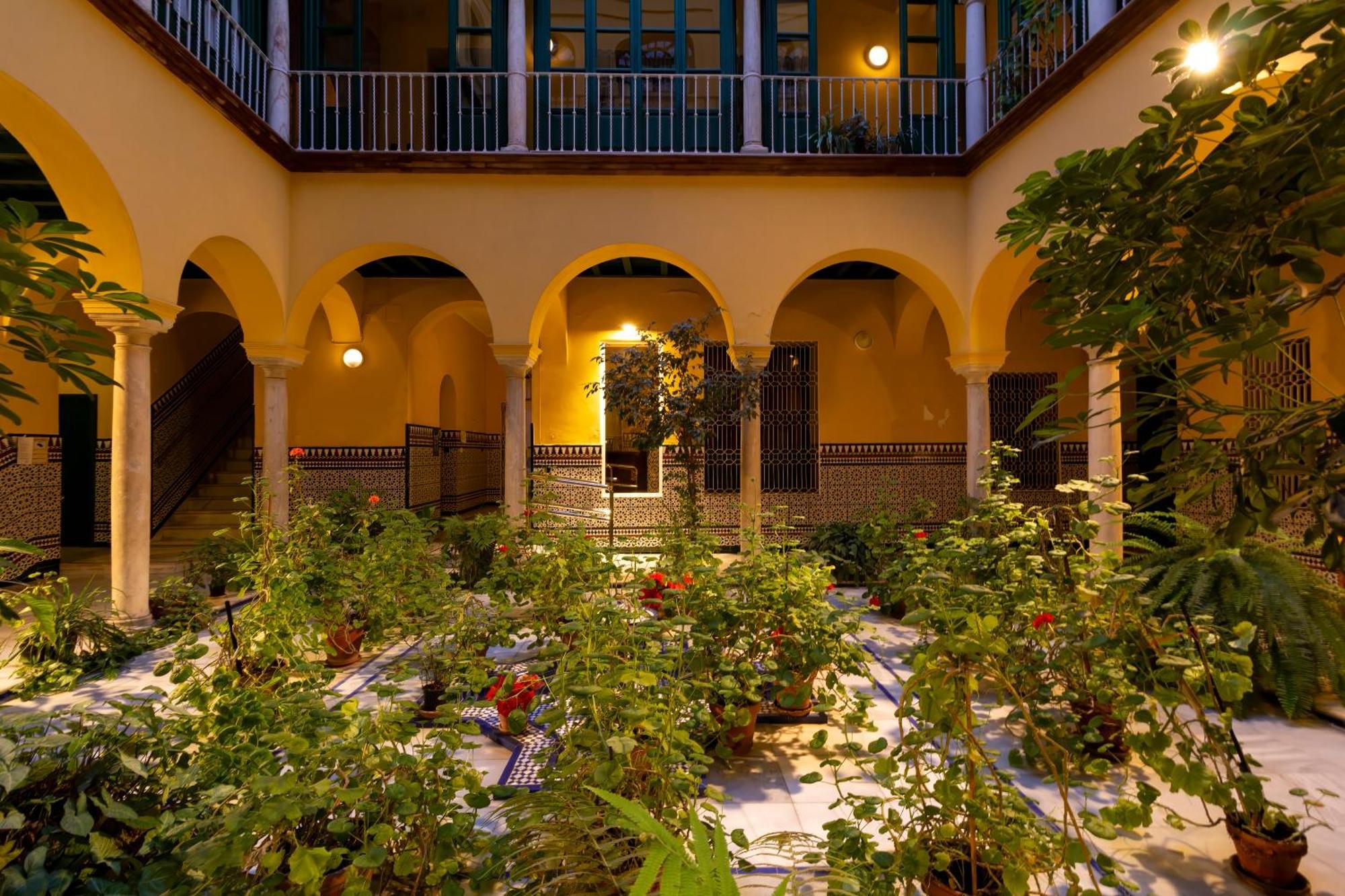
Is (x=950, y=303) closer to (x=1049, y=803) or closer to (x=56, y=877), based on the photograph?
(x=1049, y=803)

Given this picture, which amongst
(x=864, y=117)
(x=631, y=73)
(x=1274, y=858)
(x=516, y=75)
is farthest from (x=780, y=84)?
(x=1274, y=858)

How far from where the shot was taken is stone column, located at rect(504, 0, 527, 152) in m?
8.12

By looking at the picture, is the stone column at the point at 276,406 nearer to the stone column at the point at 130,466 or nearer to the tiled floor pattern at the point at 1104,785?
the stone column at the point at 130,466

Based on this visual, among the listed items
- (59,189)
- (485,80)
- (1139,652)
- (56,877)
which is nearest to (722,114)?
(485,80)

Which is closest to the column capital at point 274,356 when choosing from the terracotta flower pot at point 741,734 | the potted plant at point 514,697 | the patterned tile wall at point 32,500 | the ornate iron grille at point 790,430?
the patterned tile wall at point 32,500

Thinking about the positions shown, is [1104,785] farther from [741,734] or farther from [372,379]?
[372,379]

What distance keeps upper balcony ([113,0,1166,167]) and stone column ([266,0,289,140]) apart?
2cm

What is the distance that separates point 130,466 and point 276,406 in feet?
7.49

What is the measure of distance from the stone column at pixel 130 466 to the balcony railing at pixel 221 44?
2.44 metres

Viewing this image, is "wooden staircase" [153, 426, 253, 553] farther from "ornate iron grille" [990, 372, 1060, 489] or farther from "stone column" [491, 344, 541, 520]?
"ornate iron grille" [990, 372, 1060, 489]

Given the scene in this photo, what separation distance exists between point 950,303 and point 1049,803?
6.28 m

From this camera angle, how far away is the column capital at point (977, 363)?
323 inches

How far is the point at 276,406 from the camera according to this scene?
8.12 metres

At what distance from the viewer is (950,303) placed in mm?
8273
